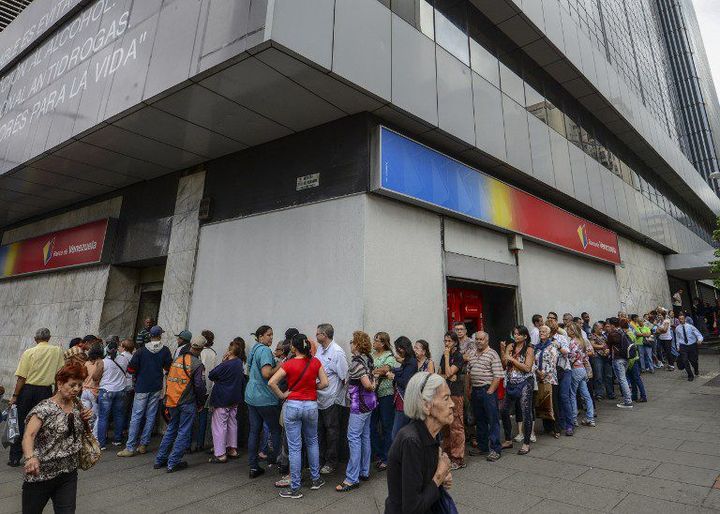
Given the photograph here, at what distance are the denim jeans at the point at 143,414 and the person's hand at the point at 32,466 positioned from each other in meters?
3.82

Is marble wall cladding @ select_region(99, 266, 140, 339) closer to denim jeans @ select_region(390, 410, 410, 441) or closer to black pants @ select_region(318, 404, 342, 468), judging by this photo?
black pants @ select_region(318, 404, 342, 468)

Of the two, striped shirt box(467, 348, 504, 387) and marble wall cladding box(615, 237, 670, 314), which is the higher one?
marble wall cladding box(615, 237, 670, 314)

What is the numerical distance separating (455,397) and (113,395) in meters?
5.88

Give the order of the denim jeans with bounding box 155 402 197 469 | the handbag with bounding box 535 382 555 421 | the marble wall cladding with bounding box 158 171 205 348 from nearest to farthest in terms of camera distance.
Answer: the denim jeans with bounding box 155 402 197 469, the handbag with bounding box 535 382 555 421, the marble wall cladding with bounding box 158 171 205 348

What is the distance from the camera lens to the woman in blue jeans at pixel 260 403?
5.16 metres

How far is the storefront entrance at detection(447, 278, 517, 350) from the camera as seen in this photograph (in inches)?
337

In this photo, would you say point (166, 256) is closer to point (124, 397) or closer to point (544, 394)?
point (124, 397)

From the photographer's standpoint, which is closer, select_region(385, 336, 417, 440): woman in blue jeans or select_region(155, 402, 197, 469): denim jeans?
select_region(385, 336, 417, 440): woman in blue jeans

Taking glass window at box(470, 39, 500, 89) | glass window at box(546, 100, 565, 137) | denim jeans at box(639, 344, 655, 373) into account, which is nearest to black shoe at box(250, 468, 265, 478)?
glass window at box(470, 39, 500, 89)

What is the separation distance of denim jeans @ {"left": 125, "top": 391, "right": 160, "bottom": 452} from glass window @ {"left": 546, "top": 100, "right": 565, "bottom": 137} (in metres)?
12.1

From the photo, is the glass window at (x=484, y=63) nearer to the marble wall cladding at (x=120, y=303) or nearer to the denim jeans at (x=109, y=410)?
the denim jeans at (x=109, y=410)

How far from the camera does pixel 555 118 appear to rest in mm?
11805

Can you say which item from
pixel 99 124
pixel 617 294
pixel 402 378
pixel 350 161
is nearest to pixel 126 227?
pixel 99 124

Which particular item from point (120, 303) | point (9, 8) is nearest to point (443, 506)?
point (120, 303)
